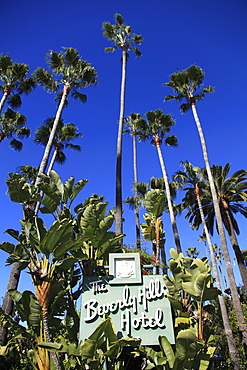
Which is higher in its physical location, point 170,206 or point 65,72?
point 65,72

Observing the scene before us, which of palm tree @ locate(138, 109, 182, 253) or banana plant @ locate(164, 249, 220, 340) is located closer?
banana plant @ locate(164, 249, 220, 340)

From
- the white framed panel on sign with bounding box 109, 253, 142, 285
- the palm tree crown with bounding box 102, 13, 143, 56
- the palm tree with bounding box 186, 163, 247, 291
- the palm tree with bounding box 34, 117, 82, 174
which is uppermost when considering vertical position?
the palm tree crown with bounding box 102, 13, 143, 56

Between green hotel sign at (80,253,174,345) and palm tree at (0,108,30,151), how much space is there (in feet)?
49.6

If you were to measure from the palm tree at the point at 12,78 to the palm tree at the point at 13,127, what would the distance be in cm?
145

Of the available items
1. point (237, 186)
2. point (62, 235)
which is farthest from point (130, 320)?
point (237, 186)

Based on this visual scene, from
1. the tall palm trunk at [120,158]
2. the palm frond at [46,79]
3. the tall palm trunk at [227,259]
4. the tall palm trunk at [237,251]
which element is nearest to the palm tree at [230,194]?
the tall palm trunk at [237,251]

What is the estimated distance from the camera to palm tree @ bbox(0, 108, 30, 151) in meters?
17.3

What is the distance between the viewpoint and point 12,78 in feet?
54.8

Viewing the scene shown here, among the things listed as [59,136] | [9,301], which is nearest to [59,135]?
[59,136]

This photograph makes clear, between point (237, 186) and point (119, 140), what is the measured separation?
32.7 feet

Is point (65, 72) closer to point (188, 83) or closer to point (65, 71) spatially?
point (65, 71)

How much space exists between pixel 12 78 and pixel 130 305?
16909 millimetres

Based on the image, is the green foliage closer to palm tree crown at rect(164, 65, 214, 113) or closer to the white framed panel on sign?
palm tree crown at rect(164, 65, 214, 113)

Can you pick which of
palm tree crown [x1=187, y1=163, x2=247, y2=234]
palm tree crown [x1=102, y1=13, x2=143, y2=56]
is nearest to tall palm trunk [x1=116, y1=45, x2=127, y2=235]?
palm tree crown [x1=102, y1=13, x2=143, y2=56]
